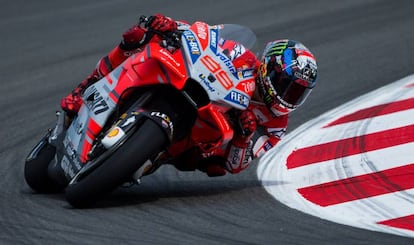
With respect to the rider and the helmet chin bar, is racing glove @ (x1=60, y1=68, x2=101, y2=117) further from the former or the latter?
the helmet chin bar

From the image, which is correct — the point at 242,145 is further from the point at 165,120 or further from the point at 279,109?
the point at 165,120

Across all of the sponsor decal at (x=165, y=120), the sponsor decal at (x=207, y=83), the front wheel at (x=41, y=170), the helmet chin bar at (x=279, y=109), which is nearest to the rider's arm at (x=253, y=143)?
the helmet chin bar at (x=279, y=109)

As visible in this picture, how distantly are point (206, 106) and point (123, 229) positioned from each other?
3.53 feet

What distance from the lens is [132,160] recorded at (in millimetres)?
6387

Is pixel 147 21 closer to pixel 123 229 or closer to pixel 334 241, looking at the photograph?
pixel 123 229

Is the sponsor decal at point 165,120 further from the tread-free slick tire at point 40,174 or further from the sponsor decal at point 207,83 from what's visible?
the tread-free slick tire at point 40,174

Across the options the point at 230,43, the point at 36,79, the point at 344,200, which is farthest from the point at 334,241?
the point at 36,79

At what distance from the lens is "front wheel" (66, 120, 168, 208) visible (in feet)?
21.0

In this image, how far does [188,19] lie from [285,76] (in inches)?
280

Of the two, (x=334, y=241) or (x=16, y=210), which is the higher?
(x=334, y=241)

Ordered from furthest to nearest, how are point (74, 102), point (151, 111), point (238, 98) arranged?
point (74, 102)
point (238, 98)
point (151, 111)

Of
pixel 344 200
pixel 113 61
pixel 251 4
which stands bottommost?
pixel 251 4

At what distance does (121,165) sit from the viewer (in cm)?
638

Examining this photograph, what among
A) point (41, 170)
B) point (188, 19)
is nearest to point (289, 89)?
point (41, 170)
